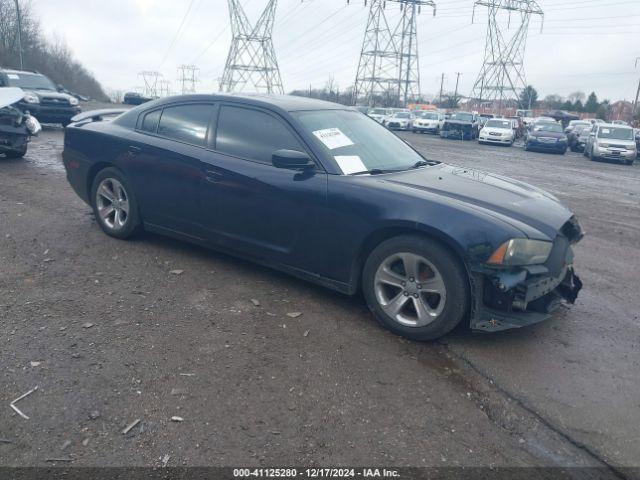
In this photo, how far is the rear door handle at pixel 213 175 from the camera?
434cm

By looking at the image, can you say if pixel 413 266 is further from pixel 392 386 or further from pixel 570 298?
pixel 570 298

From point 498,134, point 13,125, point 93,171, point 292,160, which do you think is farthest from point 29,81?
point 498,134

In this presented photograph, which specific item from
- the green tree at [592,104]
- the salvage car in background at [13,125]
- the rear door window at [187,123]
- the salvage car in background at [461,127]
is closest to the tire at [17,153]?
the salvage car in background at [13,125]

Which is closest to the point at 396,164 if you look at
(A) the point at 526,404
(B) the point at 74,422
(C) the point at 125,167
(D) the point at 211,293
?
(D) the point at 211,293

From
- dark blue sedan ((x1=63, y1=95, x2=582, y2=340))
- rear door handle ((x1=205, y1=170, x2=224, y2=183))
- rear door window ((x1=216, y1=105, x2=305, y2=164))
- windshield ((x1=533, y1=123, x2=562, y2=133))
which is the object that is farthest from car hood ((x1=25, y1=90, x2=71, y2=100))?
windshield ((x1=533, y1=123, x2=562, y2=133))

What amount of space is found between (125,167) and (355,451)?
12.2ft

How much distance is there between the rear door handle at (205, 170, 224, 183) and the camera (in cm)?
434

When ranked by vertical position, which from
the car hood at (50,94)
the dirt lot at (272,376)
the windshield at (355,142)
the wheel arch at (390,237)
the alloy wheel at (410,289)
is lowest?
the dirt lot at (272,376)

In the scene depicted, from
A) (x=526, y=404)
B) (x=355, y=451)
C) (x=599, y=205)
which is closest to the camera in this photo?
(x=355, y=451)

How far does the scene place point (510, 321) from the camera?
3336mm

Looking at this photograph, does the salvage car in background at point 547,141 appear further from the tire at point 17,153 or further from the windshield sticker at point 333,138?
the windshield sticker at point 333,138

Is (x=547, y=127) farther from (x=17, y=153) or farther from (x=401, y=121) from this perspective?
(x=17, y=153)

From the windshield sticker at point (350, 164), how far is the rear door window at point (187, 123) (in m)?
1.31

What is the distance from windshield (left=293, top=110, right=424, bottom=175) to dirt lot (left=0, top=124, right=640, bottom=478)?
1.15m
